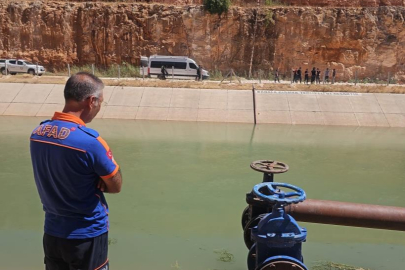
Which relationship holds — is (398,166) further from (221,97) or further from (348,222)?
(221,97)

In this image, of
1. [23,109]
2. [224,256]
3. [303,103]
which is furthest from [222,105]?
[224,256]

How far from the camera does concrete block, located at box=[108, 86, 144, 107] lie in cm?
1889

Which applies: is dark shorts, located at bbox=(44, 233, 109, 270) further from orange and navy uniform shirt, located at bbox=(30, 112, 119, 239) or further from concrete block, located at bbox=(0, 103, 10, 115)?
concrete block, located at bbox=(0, 103, 10, 115)

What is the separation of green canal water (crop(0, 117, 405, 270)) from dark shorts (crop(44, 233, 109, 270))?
7.94 feet

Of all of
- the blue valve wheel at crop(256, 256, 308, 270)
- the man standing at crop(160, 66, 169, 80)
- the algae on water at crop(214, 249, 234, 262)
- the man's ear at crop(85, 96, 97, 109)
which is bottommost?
the man standing at crop(160, 66, 169, 80)

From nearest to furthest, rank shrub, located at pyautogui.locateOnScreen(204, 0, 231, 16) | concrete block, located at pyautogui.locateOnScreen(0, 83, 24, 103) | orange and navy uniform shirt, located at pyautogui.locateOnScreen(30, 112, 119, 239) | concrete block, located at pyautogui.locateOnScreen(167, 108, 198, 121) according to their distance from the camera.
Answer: orange and navy uniform shirt, located at pyautogui.locateOnScreen(30, 112, 119, 239), concrete block, located at pyautogui.locateOnScreen(167, 108, 198, 121), concrete block, located at pyautogui.locateOnScreen(0, 83, 24, 103), shrub, located at pyautogui.locateOnScreen(204, 0, 231, 16)

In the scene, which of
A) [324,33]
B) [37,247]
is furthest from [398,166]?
[324,33]

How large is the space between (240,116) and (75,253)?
1560 cm

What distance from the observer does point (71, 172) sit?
2502 mm

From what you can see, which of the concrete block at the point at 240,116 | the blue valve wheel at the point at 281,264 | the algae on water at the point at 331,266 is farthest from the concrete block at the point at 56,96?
the blue valve wheel at the point at 281,264

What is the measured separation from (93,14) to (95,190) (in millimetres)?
29567

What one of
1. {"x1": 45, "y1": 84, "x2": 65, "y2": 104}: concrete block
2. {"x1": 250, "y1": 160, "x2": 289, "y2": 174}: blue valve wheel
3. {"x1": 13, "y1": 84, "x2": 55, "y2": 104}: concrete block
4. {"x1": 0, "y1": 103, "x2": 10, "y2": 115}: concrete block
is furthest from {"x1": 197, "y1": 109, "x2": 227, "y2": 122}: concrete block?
{"x1": 250, "y1": 160, "x2": 289, "y2": 174}: blue valve wheel

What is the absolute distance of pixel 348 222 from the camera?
3.56 metres

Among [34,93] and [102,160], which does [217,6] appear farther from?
[102,160]
